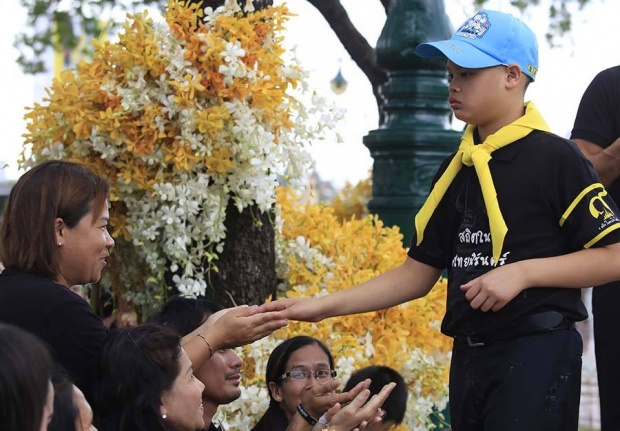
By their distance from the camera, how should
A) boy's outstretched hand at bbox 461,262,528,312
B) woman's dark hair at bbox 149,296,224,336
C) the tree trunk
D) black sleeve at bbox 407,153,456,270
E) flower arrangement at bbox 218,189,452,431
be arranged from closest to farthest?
boy's outstretched hand at bbox 461,262,528,312, black sleeve at bbox 407,153,456,270, woman's dark hair at bbox 149,296,224,336, flower arrangement at bbox 218,189,452,431, the tree trunk

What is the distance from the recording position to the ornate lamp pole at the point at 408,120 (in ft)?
21.0

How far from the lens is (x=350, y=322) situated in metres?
5.23

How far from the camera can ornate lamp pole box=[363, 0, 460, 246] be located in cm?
641

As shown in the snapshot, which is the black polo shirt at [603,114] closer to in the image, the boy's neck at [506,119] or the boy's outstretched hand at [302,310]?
the boy's neck at [506,119]

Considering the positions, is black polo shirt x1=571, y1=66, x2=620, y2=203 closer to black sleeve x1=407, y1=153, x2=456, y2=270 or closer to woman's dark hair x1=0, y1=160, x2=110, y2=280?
black sleeve x1=407, y1=153, x2=456, y2=270

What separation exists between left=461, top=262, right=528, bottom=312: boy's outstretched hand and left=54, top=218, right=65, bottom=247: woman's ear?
1298mm

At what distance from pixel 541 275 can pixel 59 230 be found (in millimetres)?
1507

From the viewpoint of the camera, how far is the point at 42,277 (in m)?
3.80

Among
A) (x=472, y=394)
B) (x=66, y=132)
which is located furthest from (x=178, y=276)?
(x=472, y=394)

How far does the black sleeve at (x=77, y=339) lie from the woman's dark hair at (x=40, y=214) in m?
0.20

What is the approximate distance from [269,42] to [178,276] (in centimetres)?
105

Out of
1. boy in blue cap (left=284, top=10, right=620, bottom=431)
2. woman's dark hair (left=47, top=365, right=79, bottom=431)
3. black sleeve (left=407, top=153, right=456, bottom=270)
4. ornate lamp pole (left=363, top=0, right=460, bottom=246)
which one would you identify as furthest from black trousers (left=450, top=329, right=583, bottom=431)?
ornate lamp pole (left=363, top=0, right=460, bottom=246)

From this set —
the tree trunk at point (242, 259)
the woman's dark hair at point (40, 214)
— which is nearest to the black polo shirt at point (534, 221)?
the woman's dark hair at point (40, 214)

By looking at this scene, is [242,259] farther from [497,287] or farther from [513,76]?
[497,287]
